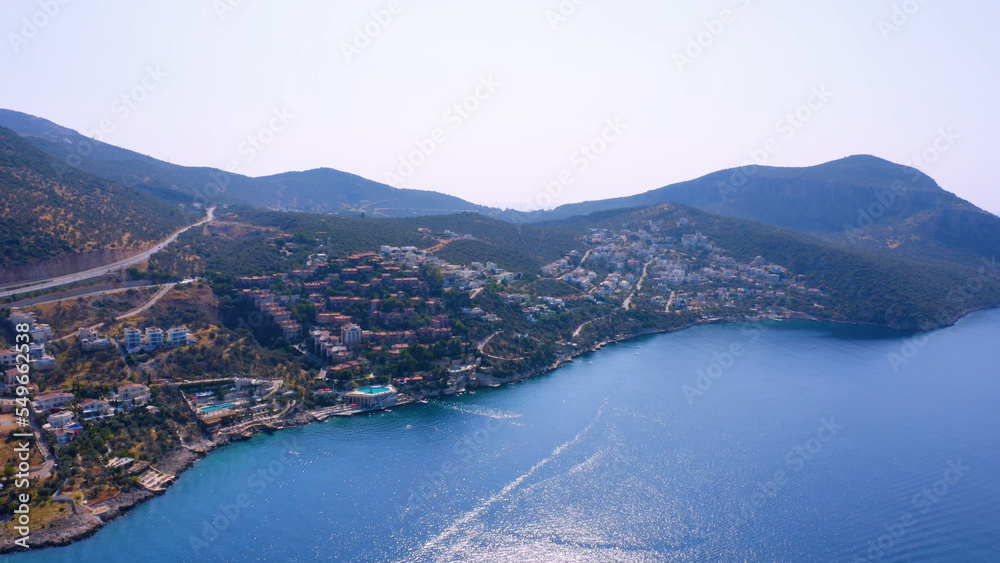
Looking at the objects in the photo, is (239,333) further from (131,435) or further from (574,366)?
(574,366)

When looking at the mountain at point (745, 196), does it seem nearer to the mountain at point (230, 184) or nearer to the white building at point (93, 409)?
the mountain at point (230, 184)

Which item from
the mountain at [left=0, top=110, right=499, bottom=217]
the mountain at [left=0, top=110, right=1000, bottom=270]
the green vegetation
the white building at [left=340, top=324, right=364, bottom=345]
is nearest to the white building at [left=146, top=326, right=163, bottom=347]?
the green vegetation

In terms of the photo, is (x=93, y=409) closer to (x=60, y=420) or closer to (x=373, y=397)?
(x=60, y=420)

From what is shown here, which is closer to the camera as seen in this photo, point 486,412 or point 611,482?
point 611,482

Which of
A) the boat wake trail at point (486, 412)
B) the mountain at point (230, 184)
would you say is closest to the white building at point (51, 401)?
the boat wake trail at point (486, 412)

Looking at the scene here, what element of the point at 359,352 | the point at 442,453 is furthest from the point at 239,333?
the point at 442,453

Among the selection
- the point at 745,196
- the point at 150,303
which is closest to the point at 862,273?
the point at 745,196

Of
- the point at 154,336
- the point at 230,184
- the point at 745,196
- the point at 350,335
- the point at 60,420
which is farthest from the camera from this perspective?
the point at 745,196

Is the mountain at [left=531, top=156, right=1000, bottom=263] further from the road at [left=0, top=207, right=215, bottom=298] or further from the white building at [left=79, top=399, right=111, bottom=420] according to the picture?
the white building at [left=79, top=399, right=111, bottom=420]
